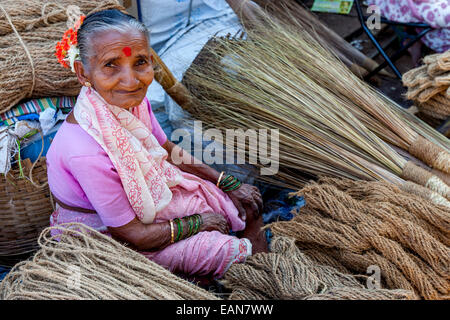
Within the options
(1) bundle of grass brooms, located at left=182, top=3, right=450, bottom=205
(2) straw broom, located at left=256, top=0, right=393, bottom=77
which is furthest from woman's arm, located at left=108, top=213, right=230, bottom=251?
(2) straw broom, located at left=256, top=0, right=393, bottom=77

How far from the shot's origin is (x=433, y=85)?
7.48 ft

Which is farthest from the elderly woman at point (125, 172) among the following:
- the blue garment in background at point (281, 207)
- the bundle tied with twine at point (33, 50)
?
the blue garment in background at point (281, 207)

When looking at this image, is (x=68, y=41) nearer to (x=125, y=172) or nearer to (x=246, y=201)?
(x=125, y=172)

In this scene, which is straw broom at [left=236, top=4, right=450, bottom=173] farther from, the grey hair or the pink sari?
the grey hair

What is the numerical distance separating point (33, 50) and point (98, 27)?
0.63 m

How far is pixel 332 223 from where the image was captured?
1.59 m

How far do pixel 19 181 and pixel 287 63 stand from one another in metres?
1.43

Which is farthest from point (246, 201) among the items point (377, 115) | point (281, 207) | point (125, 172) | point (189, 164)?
point (377, 115)

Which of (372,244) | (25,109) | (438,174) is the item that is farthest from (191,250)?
(438,174)

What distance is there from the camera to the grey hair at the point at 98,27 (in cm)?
147

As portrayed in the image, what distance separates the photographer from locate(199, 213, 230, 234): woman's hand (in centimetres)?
182

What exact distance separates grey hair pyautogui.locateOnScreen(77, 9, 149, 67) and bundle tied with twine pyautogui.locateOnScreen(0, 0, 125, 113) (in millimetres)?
503

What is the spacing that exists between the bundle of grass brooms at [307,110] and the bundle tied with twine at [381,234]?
0.30 metres
